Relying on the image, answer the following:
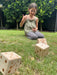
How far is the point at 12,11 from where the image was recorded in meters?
12.3

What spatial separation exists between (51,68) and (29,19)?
134 inches

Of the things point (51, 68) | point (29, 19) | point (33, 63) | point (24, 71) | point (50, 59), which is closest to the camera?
point (24, 71)

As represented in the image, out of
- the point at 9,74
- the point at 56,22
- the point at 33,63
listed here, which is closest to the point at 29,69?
the point at 33,63

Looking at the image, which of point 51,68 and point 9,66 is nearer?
point 9,66

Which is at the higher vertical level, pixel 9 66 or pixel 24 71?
pixel 9 66

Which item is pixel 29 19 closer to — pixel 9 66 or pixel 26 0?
pixel 9 66

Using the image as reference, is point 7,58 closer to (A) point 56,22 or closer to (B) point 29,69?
(B) point 29,69

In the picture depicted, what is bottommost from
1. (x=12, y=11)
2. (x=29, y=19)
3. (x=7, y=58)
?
(x=7, y=58)

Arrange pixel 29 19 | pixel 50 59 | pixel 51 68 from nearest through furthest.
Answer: pixel 51 68 → pixel 50 59 → pixel 29 19

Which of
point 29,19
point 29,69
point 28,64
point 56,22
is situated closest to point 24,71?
point 29,69

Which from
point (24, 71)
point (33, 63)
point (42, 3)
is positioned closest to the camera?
point (24, 71)

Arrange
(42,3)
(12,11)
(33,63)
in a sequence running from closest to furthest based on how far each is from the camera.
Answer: (33,63) < (42,3) < (12,11)

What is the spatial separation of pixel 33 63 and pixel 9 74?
627mm

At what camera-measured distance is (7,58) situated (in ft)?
5.28
